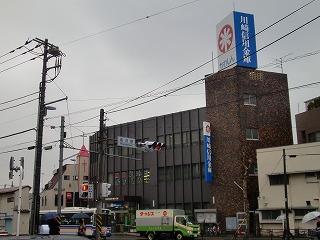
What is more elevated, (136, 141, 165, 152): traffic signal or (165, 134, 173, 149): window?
(165, 134, 173, 149): window

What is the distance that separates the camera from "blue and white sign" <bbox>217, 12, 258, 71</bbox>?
147ft

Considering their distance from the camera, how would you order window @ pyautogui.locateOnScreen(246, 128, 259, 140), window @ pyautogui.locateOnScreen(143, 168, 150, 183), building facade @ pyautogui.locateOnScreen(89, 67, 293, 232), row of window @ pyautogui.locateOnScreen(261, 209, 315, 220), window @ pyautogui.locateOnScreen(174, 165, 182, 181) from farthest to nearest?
window @ pyautogui.locateOnScreen(143, 168, 150, 183) < window @ pyautogui.locateOnScreen(174, 165, 182, 181) < window @ pyautogui.locateOnScreen(246, 128, 259, 140) < building facade @ pyautogui.locateOnScreen(89, 67, 293, 232) < row of window @ pyautogui.locateOnScreen(261, 209, 315, 220)

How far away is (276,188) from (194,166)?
1155cm

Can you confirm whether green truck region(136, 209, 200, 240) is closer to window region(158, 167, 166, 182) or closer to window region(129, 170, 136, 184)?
window region(158, 167, 166, 182)

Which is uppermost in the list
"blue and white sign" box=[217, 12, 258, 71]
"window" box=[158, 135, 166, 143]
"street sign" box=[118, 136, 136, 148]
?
"blue and white sign" box=[217, 12, 258, 71]

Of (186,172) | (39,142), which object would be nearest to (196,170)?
(186,172)

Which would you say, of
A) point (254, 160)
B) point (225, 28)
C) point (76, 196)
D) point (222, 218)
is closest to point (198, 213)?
point (222, 218)

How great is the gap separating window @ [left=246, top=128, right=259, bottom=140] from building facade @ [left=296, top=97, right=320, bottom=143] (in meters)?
7.05

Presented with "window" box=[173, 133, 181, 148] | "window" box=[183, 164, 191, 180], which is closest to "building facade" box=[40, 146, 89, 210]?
"window" box=[173, 133, 181, 148]

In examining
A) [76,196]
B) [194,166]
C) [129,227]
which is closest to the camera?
[194,166]

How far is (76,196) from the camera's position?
8644 cm

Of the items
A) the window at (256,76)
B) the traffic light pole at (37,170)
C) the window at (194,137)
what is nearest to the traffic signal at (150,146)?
the traffic light pole at (37,170)

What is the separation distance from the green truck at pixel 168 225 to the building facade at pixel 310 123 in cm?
1842

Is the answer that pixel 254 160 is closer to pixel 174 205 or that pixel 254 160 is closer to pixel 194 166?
pixel 194 166
